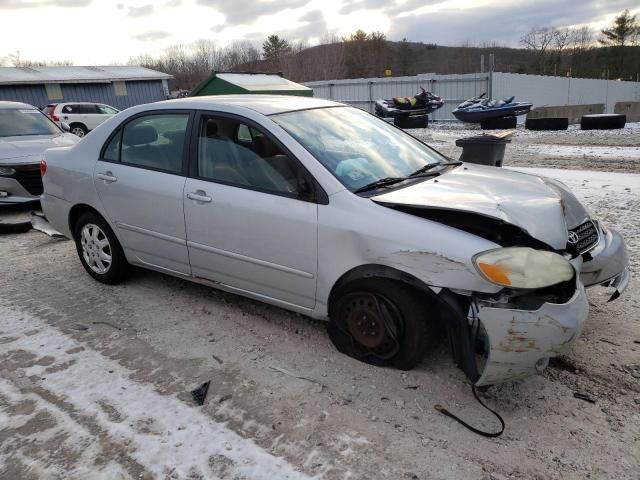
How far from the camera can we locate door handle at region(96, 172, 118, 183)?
3988mm

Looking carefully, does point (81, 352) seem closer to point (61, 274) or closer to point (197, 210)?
point (197, 210)

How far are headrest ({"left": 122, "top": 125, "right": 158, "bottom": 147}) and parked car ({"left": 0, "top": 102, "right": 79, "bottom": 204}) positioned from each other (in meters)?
3.82

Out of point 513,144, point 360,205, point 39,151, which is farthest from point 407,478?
point 513,144

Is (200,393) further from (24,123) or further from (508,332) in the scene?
(24,123)

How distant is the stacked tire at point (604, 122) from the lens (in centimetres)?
1627

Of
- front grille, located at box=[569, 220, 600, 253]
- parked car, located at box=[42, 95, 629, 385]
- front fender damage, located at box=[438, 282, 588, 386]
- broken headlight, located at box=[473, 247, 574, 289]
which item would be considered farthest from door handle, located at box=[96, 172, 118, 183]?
front grille, located at box=[569, 220, 600, 253]

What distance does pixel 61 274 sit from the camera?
188 inches

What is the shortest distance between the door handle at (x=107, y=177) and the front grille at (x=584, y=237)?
11.1 ft

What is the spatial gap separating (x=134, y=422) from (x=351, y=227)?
5.14ft

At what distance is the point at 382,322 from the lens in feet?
9.40

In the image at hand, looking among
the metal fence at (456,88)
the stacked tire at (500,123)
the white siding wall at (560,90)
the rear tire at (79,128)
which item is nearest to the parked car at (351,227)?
the stacked tire at (500,123)

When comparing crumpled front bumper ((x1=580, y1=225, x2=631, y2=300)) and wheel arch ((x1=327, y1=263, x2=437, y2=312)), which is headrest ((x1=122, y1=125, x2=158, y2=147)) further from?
crumpled front bumper ((x1=580, y1=225, x2=631, y2=300))

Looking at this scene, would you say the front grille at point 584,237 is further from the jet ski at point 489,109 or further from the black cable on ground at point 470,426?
the jet ski at point 489,109

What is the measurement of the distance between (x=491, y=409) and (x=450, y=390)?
254 mm
